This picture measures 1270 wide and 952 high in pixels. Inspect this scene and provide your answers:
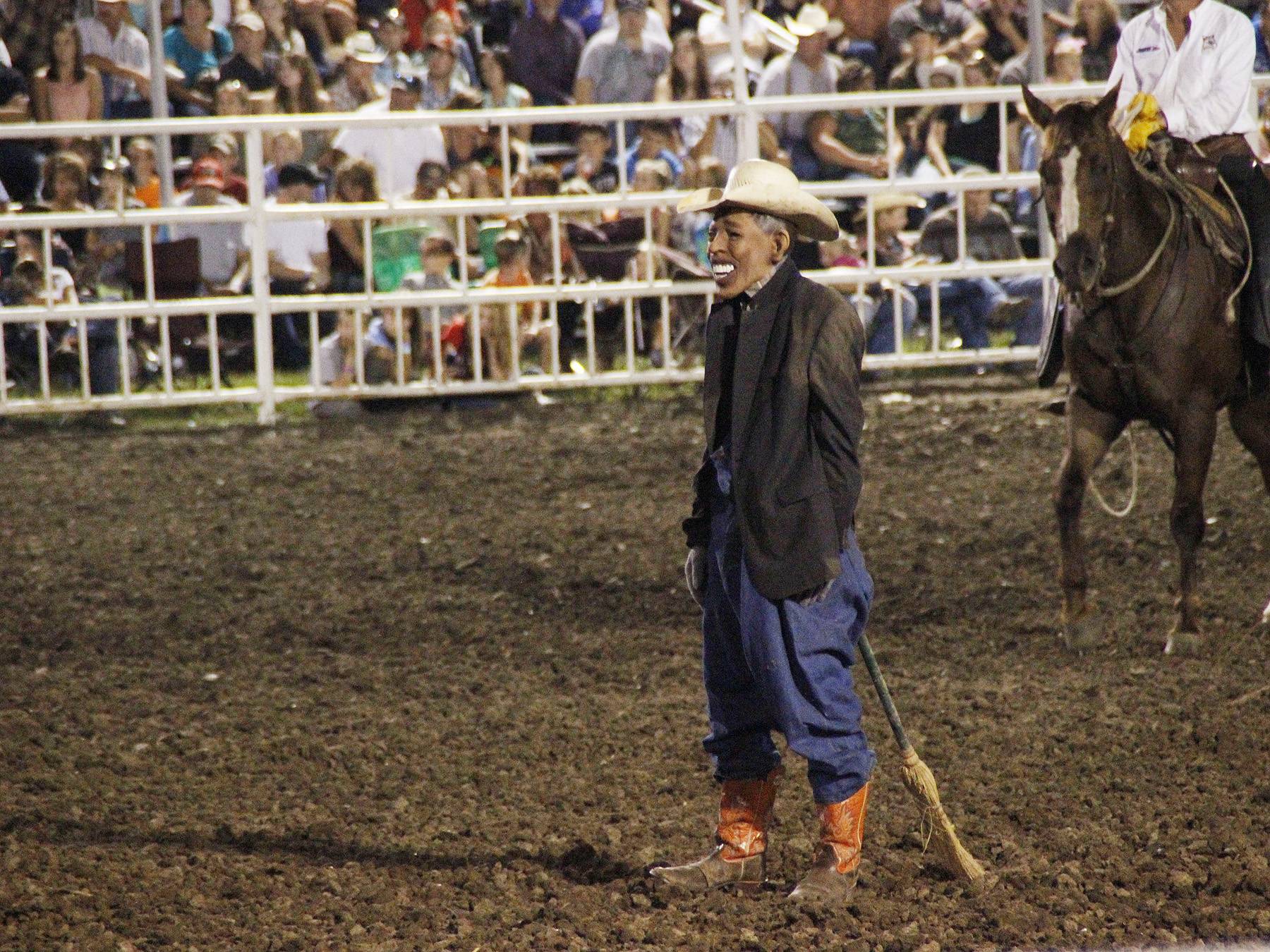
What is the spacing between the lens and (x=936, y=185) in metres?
12.0

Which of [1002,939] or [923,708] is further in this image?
[923,708]

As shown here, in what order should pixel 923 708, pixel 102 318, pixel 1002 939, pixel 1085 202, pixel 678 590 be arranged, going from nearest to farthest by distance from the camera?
pixel 1002 939 → pixel 923 708 → pixel 1085 202 → pixel 678 590 → pixel 102 318

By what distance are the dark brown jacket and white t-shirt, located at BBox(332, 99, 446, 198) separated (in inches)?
323

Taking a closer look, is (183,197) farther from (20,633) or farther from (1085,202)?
(1085,202)

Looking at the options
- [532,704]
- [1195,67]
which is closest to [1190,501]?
[1195,67]

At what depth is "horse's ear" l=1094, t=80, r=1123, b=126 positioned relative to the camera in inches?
273

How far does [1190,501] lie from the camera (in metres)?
7.51

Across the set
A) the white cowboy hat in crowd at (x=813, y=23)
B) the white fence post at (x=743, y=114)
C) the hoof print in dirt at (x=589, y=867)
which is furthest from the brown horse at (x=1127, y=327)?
the white cowboy hat in crowd at (x=813, y=23)

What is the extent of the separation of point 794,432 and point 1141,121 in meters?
3.61

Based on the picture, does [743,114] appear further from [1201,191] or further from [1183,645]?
[1183,645]

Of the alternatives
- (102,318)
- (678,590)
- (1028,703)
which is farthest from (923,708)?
(102,318)

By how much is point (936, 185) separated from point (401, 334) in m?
3.63

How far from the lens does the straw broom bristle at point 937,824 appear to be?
482cm

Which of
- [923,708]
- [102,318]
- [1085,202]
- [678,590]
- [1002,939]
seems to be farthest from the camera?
[102,318]
